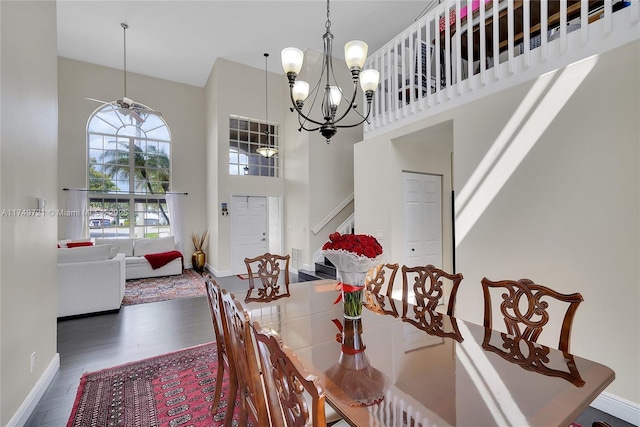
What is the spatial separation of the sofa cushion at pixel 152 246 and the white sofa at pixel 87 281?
2.79 meters

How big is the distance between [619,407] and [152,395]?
3283 millimetres

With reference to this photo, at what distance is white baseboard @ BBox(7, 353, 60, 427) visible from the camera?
181 cm

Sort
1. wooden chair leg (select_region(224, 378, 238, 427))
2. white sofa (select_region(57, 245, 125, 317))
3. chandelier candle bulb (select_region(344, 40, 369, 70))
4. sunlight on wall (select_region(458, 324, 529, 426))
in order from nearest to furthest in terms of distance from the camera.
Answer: sunlight on wall (select_region(458, 324, 529, 426)) < wooden chair leg (select_region(224, 378, 238, 427)) < chandelier candle bulb (select_region(344, 40, 369, 70)) < white sofa (select_region(57, 245, 125, 317))

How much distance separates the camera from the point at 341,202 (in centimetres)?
648

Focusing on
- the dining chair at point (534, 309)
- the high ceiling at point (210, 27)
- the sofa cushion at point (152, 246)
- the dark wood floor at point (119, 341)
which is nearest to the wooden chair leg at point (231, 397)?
the dark wood floor at point (119, 341)

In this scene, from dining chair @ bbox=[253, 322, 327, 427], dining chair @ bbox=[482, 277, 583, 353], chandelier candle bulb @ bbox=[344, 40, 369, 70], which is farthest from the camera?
chandelier candle bulb @ bbox=[344, 40, 369, 70]

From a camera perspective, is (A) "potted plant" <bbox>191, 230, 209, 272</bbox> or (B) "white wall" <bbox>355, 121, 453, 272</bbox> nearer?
(B) "white wall" <bbox>355, 121, 453, 272</bbox>

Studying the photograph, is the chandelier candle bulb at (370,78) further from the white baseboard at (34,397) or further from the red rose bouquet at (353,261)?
the white baseboard at (34,397)

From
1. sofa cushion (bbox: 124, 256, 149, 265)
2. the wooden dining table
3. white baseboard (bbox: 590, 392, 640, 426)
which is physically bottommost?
white baseboard (bbox: 590, 392, 640, 426)

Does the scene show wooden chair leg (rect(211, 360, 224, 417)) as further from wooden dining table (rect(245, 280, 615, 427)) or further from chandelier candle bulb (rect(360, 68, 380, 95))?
chandelier candle bulb (rect(360, 68, 380, 95))

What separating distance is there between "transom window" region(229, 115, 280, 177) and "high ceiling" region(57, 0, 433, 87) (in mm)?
1385

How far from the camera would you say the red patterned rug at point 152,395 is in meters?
1.93

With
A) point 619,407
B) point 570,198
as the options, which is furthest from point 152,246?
point 619,407

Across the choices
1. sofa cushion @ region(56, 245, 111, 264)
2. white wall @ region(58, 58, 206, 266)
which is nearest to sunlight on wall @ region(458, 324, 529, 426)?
sofa cushion @ region(56, 245, 111, 264)
